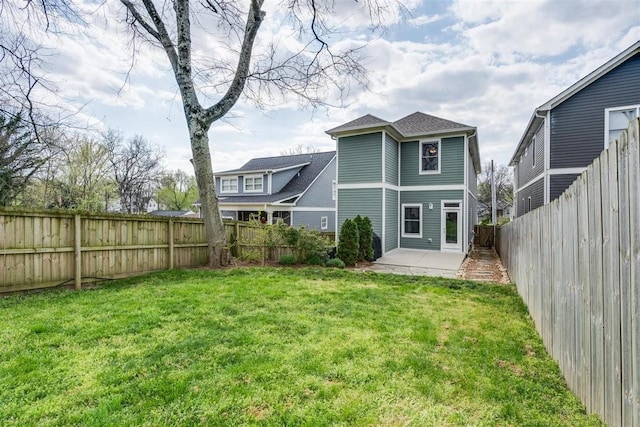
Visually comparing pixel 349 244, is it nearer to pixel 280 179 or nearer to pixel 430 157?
pixel 430 157

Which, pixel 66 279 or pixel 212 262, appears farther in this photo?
pixel 212 262

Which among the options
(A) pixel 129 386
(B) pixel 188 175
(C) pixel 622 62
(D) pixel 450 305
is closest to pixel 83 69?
(A) pixel 129 386

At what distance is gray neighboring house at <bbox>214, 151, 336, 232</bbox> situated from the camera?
19.8 metres

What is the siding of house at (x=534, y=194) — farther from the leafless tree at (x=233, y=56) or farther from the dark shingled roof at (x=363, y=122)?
the leafless tree at (x=233, y=56)

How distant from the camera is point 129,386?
8.30 ft

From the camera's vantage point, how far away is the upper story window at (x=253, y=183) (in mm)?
21656

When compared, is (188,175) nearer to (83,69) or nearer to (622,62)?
(83,69)

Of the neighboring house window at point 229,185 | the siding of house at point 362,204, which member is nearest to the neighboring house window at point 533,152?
the siding of house at point 362,204

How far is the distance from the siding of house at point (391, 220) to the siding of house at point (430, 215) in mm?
726

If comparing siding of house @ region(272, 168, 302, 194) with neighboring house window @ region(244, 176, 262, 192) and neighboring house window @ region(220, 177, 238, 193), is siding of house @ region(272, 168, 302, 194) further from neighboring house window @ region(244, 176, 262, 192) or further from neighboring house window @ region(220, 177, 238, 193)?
neighboring house window @ region(220, 177, 238, 193)

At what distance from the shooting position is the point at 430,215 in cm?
1367

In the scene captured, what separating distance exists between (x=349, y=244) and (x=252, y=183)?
13.4m

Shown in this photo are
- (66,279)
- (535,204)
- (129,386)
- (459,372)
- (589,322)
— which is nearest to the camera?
(589,322)

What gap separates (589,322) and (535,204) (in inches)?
508
